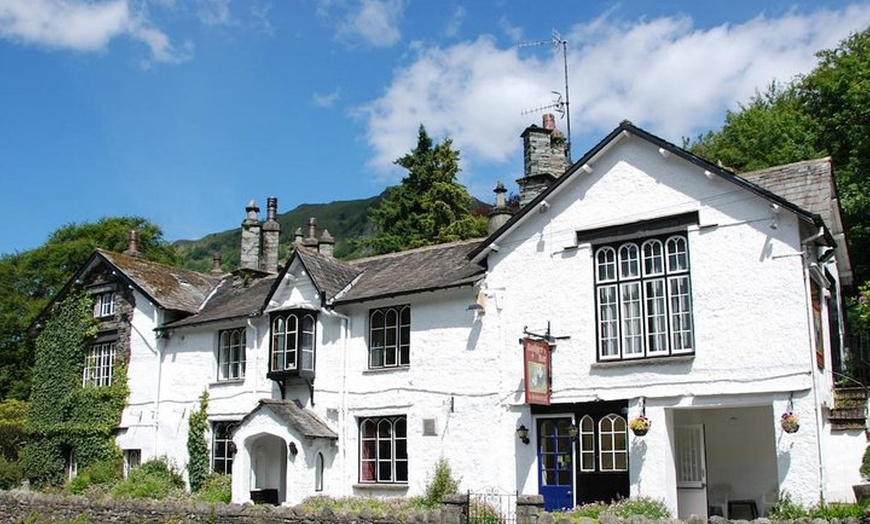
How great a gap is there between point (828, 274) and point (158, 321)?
67.6 ft

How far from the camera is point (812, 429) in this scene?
18094 mm

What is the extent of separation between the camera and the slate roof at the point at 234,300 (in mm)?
28672

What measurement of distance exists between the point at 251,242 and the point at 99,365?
670 cm

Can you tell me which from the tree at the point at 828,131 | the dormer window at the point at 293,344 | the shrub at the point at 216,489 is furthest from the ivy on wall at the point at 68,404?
the tree at the point at 828,131

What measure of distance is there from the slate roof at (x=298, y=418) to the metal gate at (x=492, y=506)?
4836 mm

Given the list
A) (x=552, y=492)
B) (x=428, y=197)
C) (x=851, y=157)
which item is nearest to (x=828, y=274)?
(x=552, y=492)

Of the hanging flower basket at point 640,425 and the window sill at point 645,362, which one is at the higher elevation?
the window sill at point 645,362

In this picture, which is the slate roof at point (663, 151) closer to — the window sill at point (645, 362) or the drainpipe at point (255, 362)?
the window sill at point (645, 362)

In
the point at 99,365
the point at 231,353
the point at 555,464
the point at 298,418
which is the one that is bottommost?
the point at 555,464

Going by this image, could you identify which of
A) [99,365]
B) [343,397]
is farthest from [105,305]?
[343,397]

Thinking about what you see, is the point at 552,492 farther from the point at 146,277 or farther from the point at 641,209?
the point at 146,277

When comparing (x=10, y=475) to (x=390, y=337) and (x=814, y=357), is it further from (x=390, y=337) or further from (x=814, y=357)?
(x=814, y=357)

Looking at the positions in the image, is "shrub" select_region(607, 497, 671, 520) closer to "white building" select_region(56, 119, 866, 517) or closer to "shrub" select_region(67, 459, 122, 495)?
"white building" select_region(56, 119, 866, 517)

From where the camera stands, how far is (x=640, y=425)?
19766mm
